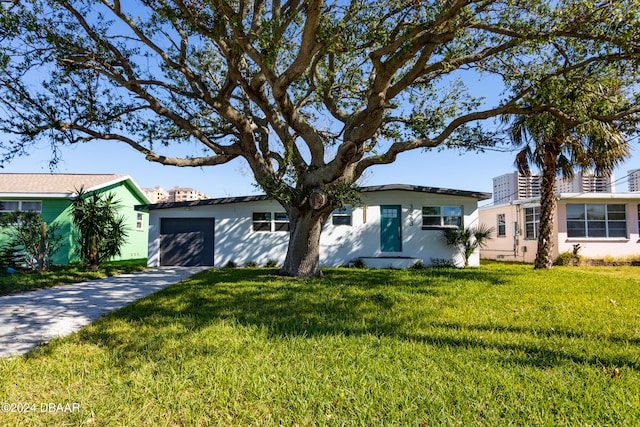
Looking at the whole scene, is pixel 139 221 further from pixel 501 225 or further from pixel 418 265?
pixel 501 225

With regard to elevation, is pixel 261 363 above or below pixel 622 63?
Answer: below

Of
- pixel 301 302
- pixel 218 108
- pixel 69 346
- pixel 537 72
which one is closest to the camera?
pixel 69 346

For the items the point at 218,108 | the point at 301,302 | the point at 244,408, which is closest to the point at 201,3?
the point at 218,108

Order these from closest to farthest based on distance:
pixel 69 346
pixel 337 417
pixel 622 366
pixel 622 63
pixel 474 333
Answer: pixel 337 417
pixel 622 366
pixel 69 346
pixel 474 333
pixel 622 63

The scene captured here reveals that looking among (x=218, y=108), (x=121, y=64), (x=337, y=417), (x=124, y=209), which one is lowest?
(x=337, y=417)

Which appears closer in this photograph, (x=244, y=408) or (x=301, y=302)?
(x=244, y=408)

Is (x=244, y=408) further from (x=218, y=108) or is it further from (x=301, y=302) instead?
(x=218, y=108)

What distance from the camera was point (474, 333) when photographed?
4.27 meters

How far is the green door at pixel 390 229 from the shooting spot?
14578mm

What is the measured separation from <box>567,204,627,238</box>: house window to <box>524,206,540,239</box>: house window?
4.19ft

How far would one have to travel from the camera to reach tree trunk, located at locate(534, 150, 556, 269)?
12.4 meters

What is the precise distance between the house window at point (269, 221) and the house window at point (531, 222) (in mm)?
12116

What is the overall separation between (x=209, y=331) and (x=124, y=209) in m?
17.7

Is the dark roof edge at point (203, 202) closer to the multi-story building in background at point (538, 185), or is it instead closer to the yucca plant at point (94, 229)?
the yucca plant at point (94, 229)
